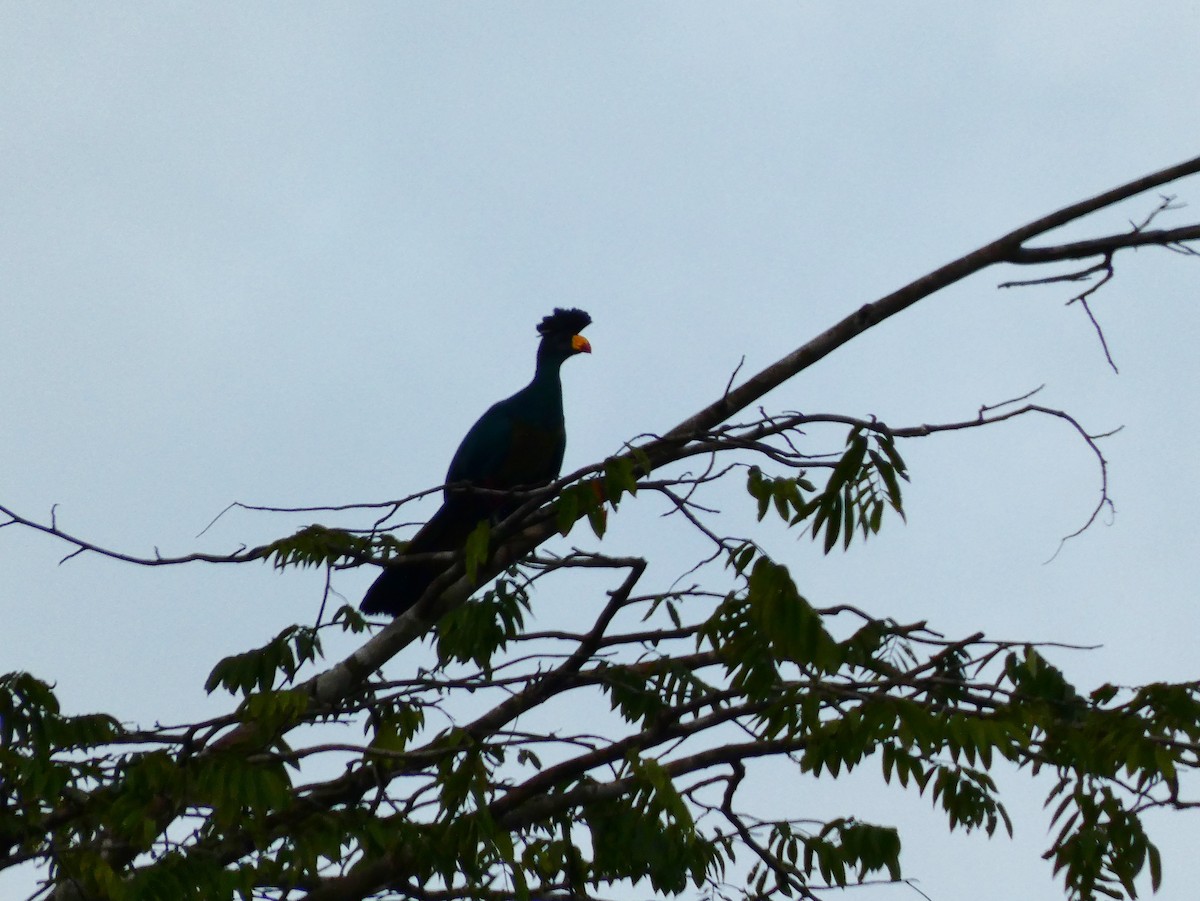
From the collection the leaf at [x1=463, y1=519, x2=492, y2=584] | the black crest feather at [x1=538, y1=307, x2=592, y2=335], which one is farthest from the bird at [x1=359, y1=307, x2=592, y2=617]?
the leaf at [x1=463, y1=519, x2=492, y2=584]

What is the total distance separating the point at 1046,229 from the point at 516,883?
2339 millimetres

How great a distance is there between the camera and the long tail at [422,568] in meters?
5.88

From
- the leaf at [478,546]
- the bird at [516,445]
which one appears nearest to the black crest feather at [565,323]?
the bird at [516,445]

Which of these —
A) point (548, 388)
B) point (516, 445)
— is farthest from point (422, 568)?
point (548, 388)

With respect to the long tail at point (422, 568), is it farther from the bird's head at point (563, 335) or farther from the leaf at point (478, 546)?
the leaf at point (478, 546)

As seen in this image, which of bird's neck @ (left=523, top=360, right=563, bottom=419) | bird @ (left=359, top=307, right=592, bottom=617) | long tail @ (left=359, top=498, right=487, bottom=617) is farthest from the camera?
bird's neck @ (left=523, top=360, right=563, bottom=419)

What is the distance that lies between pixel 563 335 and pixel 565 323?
0.07 meters

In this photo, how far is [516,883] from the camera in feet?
12.8

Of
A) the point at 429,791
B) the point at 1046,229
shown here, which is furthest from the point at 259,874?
the point at 1046,229

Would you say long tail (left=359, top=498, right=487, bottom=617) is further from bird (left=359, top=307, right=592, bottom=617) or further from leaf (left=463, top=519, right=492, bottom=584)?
leaf (left=463, top=519, right=492, bottom=584)

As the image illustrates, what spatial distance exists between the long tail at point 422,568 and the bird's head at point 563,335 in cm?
169

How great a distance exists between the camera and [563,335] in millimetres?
7793

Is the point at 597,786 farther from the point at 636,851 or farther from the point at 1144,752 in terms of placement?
the point at 1144,752

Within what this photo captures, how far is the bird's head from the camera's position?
773 cm
